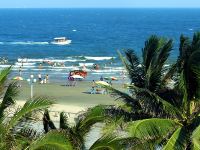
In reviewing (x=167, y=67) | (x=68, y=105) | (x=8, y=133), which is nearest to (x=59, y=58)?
(x=68, y=105)

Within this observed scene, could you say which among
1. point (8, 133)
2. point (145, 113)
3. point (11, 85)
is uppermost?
point (11, 85)

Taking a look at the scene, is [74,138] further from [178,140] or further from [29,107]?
[178,140]

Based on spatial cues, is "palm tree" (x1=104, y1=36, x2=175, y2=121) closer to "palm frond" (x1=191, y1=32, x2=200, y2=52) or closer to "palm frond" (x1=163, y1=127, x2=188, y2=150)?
"palm frond" (x1=191, y1=32, x2=200, y2=52)

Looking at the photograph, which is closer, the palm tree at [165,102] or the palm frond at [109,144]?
A: the palm frond at [109,144]

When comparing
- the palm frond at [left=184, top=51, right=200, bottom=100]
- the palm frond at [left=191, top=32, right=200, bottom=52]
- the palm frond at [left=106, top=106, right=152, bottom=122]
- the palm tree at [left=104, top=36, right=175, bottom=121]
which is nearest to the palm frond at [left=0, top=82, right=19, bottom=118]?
the palm frond at [left=106, top=106, right=152, bottom=122]

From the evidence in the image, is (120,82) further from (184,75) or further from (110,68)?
(184,75)

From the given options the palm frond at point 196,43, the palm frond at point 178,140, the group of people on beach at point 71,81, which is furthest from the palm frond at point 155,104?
the group of people on beach at point 71,81

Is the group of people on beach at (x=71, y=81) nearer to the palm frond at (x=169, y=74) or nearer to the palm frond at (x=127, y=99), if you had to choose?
the palm frond at (x=169, y=74)
